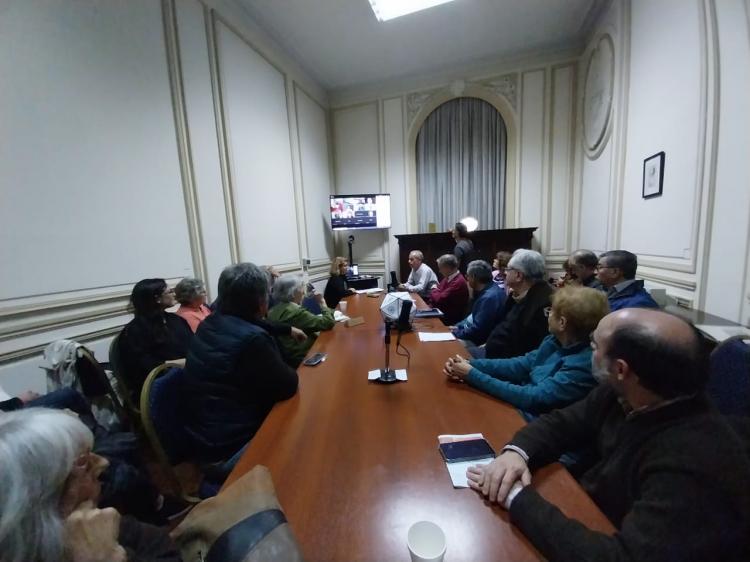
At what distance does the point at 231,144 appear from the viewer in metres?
3.36

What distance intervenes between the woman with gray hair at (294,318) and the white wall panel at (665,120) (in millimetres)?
2606

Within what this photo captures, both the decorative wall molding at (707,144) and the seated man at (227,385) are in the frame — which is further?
the decorative wall molding at (707,144)

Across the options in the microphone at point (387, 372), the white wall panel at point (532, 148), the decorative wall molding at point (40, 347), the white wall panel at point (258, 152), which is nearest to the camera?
the microphone at point (387, 372)

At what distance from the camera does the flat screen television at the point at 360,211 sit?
547 cm

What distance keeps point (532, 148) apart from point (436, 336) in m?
4.19

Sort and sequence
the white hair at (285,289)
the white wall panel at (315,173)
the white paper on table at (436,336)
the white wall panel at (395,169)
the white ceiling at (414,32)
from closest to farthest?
1. the white paper on table at (436,336)
2. the white hair at (285,289)
3. the white ceiling at (414,32)
4. the white wall panel at (315,173)
5. the white wall panel at (395,169)

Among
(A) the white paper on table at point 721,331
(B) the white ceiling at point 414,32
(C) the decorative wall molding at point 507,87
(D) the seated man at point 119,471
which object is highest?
(B) the white ceiling at point 414,32

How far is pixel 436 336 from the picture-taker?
2.08 meters

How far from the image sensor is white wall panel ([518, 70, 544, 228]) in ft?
15.6

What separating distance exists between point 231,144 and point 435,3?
2621 millimetres

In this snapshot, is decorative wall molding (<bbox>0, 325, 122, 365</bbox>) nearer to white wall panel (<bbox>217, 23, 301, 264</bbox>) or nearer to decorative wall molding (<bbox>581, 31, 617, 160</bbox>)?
white wall panel (<bbox>217, 23, 301, 264</bbox>)

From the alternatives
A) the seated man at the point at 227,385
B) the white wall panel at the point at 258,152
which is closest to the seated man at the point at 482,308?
the seated man at the point at 227,385

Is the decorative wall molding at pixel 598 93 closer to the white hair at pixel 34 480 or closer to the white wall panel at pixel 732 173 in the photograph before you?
the white wall panel at pixel 732 173

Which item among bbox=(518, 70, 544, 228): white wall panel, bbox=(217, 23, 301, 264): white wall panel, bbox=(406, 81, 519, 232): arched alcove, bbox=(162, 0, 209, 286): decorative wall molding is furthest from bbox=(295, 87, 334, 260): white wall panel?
bbox=(518, 70, 544, 228): white wall panel
